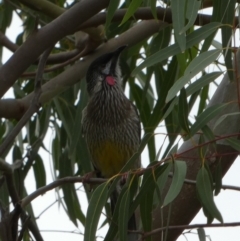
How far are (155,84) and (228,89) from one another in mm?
842

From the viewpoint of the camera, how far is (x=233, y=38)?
Answer: 195 centimetres

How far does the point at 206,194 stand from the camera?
6.34 feet

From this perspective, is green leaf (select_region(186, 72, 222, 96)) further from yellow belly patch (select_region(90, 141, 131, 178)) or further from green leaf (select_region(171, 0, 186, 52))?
yellow belly patch (select_region(90, 141, 131, 178))

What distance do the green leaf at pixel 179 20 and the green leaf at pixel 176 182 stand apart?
0.28 metres

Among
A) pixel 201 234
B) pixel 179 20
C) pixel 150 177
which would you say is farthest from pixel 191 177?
pixel 179 20

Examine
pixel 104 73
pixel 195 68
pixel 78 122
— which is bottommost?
pixel 195 68

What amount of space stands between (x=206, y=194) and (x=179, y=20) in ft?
1.41

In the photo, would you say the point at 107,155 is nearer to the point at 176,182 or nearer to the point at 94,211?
the point at 94,211

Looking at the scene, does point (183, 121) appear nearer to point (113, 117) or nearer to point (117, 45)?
point (117, 45)

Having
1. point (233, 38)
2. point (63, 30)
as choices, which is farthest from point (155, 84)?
point (233, 38)

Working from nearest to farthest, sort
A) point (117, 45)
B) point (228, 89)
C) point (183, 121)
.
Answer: point (183, 121), point (228, 89), point (117, 45)

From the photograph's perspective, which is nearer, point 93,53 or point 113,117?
point 93,53

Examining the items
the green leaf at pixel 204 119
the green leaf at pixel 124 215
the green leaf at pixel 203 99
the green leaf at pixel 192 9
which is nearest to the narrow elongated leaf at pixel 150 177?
the green leaf at pixel 124 215

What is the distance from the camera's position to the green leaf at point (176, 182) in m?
1.81
